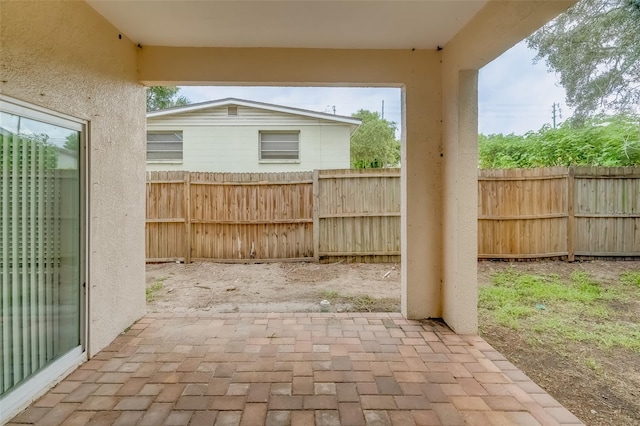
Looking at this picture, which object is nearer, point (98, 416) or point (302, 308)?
point (98, 416)

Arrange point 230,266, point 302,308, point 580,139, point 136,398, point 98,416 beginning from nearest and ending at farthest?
point 98,416 → point 136,398 → point 302,308 → point 230,266 → point 580,139

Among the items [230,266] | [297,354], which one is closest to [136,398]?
[297,354]

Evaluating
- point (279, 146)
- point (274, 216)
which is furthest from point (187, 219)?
point (279, 146)

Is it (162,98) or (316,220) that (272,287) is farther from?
(162,98)

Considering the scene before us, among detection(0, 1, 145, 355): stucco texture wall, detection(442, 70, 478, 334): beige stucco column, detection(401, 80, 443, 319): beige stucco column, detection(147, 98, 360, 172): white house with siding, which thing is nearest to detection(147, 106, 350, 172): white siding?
detection(147, 98, 360, 172): white house with siding

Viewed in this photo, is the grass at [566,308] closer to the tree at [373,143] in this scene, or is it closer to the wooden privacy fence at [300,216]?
the wooden privacy fence at [300,216]

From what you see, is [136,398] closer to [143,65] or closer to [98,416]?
[98,416]

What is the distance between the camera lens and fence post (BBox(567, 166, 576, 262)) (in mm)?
6207

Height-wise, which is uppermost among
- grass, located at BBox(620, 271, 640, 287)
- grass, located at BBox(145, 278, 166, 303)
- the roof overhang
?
the roof overhang

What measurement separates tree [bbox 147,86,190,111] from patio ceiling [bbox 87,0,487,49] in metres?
12.3

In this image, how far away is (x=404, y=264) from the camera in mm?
3680

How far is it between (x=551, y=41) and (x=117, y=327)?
232 inches

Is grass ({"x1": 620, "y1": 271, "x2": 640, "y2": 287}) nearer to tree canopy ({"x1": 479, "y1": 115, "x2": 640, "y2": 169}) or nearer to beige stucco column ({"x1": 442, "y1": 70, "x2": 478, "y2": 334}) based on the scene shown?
tree canopy ({"x1": 479, "y1": 115, "x2": 640, "y2": 169})

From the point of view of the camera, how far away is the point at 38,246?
91.9 inches
